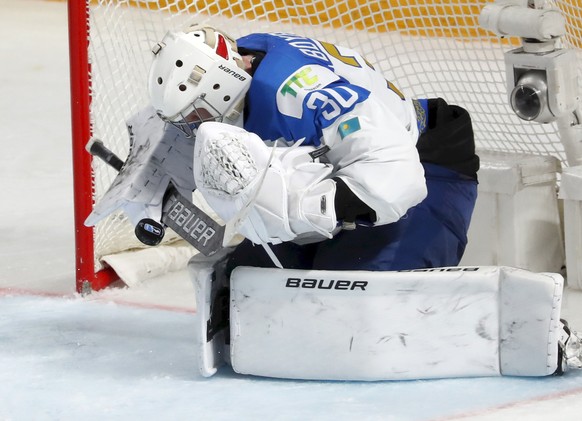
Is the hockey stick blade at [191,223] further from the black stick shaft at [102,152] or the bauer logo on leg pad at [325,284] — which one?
the bauer logo on leg pad at [325,284]

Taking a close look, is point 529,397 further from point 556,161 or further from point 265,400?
point 556,161

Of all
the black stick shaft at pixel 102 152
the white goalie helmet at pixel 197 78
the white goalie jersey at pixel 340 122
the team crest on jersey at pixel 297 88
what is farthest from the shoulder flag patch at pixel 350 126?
the black stick shaft at pixel 102 152

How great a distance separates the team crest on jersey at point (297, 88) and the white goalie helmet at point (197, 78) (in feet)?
0.35

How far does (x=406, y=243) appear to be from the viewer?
3.02 m

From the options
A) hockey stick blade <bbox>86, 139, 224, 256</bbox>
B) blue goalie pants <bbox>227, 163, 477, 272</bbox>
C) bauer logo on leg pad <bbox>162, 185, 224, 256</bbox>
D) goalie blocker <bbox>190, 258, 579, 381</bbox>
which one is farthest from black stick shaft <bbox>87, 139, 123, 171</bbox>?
goalie blocker <bbox>190, 258, 579, 381</bbox>

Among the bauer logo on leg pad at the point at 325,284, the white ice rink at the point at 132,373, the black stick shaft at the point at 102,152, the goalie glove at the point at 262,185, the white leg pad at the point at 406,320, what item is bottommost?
the white ice rink at the point at 132,373

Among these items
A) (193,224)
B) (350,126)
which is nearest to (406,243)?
(350,126)

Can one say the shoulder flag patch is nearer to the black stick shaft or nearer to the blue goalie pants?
the blue goalie pants

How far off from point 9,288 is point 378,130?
1411 mm

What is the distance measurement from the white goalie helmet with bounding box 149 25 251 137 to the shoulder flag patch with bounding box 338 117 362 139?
261 millimetres

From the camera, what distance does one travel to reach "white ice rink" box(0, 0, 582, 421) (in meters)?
2.75

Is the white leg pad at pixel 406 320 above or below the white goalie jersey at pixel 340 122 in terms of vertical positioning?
below

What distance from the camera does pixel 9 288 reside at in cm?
372

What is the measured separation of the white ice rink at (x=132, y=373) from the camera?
275cm
